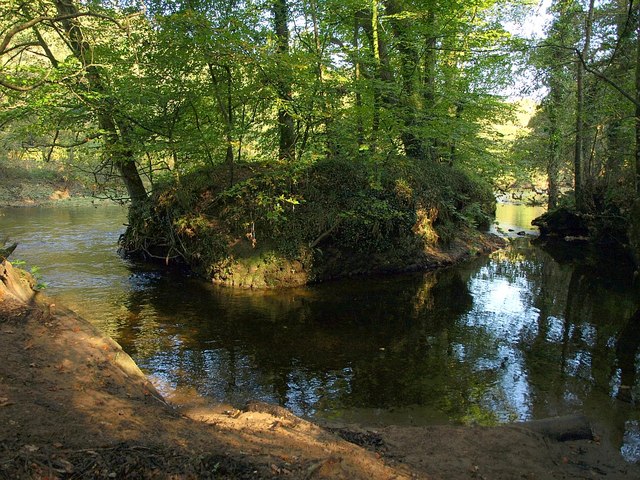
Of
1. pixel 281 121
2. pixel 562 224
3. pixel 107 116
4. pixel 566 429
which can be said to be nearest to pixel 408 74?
pixel 281 121

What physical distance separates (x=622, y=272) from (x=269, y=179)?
11.9 meters

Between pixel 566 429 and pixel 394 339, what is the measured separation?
3885mm

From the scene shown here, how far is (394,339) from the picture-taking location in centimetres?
861

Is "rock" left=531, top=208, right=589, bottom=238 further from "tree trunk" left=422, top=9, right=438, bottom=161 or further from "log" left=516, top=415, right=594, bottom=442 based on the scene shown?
"log" left=516, top=415, right=594, bottom=442

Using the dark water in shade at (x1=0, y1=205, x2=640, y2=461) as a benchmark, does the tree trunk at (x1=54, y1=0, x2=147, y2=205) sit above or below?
above

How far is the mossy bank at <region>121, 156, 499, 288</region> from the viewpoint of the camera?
12.4m

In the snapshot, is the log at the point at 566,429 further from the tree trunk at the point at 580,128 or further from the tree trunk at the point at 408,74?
the tree trunk at the point at 580,128

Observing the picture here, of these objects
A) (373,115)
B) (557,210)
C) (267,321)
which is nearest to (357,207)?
(373,115)

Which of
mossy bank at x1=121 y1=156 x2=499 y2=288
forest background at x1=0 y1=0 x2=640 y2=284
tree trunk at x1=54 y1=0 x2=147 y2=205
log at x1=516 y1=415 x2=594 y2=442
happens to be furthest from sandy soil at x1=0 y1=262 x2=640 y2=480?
mossy bank at x1=121 y1=156 x2=499 y2=288

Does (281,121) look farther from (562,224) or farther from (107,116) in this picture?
(562,224)

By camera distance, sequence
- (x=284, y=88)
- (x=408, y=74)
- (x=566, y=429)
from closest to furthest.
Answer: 1. (x=566, y=429)
2. (x=284, y=88)
3. (x=408, y=74)

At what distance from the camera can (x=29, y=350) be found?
4621 mm

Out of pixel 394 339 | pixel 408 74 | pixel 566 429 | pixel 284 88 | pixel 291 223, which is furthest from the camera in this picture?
pixel 408 74

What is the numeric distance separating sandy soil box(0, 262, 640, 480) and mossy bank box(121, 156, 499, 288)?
683 cm
